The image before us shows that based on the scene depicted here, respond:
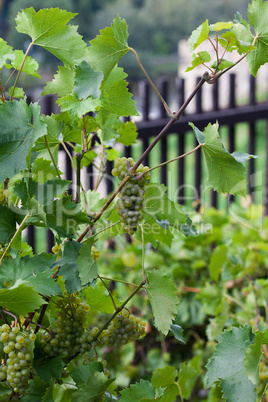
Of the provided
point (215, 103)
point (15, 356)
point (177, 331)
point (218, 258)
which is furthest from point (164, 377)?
point (215, 103)

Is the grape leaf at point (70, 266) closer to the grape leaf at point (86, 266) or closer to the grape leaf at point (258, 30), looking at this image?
the grape leaf at point (86, 266)

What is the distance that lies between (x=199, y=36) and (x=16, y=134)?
31cm

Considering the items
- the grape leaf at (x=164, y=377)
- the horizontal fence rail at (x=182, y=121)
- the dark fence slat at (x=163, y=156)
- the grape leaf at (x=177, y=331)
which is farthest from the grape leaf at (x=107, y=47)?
the dark fence slat at (x=163, y=156)

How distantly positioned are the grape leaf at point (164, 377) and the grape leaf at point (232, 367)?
0.76ft

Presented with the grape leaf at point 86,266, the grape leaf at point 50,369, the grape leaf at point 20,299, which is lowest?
the grape leaf at point 50,369

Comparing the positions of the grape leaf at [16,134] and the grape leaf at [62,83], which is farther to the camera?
the grape leaf at [62,83]

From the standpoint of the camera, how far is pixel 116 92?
853 mm

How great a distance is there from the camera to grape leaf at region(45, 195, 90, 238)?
29.2 inches

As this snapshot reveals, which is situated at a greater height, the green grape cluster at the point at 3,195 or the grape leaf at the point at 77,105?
the grape leaf at the point at 77,105

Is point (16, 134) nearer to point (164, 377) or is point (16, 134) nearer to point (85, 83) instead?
point (85, 83)

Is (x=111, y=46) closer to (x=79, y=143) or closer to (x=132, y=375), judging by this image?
(x=79, y=143)

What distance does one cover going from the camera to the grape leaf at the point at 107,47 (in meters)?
0.78

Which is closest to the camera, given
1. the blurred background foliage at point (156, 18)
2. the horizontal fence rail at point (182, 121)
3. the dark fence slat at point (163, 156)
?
Result: the horizontal fence rail at point (182, 121)

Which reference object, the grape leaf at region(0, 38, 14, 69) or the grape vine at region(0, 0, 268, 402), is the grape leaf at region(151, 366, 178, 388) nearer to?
the grape vine at region(0, 0, 268, 402)
